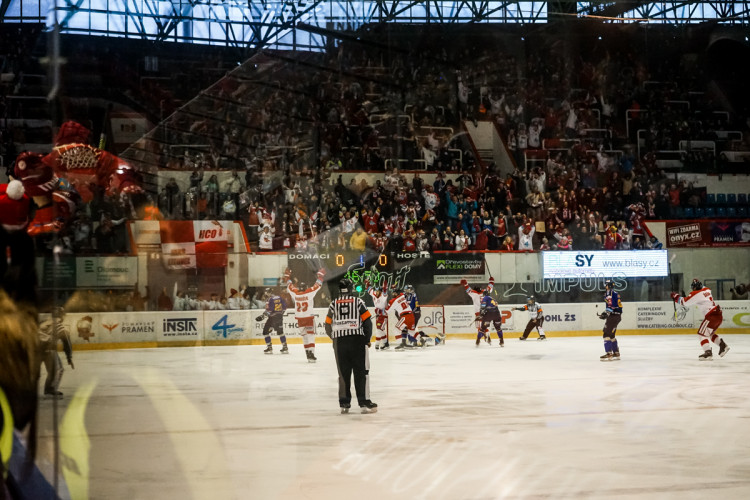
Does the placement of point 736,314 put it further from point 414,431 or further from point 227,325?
point 414,431

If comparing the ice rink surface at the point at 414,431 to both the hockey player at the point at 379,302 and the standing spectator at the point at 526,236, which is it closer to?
the hockey player at the point at 379,302

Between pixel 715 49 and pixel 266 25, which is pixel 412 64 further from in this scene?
pixel 266 25

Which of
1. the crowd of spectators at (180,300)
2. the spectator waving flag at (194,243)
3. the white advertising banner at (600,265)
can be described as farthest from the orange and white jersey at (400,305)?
the spectator waving flag at (194,243)

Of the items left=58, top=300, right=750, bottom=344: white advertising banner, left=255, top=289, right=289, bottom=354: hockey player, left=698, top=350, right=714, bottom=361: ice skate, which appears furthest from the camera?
left=255, top=289, right=289, bottom=354: hockey player

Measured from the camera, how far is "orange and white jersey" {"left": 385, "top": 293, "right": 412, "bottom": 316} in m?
16.3

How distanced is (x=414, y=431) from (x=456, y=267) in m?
11.5

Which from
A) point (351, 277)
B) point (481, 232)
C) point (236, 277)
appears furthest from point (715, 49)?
point (236, 277)

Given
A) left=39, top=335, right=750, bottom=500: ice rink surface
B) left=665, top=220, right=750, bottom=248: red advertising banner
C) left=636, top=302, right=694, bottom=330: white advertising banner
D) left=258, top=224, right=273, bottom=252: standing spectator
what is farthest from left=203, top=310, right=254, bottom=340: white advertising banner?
left=665, top=220, right=750, bottom=248: red advertising banner

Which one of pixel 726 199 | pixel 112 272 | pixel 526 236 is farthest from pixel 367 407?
pixel 726 199

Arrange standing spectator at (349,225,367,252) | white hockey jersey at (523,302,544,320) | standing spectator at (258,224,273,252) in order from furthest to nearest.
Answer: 1. white hockey jersey at (523,302,544,320)
2. standing spectator at (349,225,367,252)
3. standing spectator at (258,224,273,252)

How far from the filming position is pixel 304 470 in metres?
4.97

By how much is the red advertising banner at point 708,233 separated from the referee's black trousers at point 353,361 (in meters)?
13.9

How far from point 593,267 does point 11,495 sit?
57.7 ft

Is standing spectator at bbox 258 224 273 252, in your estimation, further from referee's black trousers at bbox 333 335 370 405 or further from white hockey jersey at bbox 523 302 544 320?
white hockey jersey at bbox 523 302 544 320
